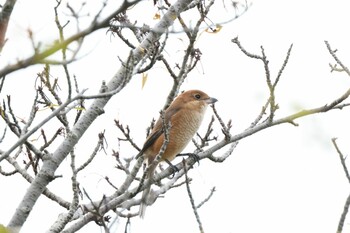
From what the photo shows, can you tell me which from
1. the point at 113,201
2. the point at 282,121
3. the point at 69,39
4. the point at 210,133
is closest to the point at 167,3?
the point at 210,133

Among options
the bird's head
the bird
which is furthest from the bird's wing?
the bird's head

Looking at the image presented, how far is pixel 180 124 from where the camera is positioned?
23.1ft

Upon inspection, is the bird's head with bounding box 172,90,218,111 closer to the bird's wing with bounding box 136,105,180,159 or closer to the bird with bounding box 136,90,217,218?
the bird with bounding box 136,90,217,218

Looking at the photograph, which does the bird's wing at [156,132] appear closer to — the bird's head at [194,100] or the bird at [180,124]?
the bird at [180,124]

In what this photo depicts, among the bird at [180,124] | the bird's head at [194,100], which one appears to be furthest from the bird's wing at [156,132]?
the bird's head at [194,100]

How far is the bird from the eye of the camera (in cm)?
654

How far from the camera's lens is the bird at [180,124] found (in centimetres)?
654

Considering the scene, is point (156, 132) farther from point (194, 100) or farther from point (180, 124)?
point (194, 100)

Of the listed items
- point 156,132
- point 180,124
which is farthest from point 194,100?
point 156,132

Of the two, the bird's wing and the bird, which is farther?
the bird

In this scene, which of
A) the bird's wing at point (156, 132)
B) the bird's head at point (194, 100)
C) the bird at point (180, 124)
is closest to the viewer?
the bird's wing at point (156, 132)

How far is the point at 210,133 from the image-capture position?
5.51 metres

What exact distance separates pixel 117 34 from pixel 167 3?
0.56 m

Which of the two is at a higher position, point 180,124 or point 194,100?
point 194,100
